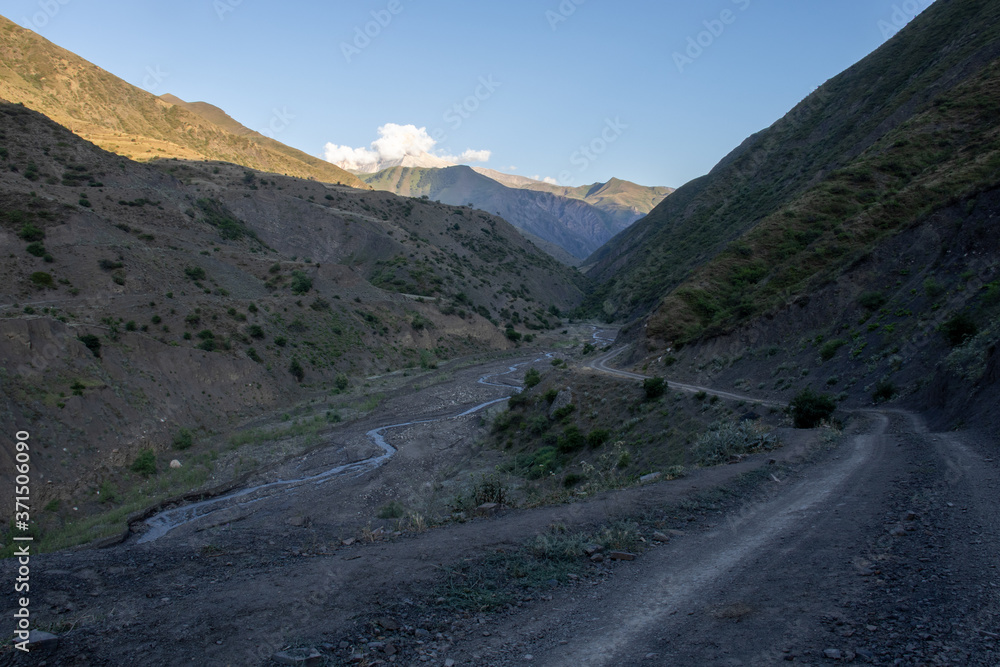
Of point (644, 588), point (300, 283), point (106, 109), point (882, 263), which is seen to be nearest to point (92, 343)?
point (300, 283)

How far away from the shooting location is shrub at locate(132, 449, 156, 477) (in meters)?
25.9

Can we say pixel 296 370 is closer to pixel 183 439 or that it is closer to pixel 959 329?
pixel 183 439

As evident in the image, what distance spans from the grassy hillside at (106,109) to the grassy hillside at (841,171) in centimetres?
8733

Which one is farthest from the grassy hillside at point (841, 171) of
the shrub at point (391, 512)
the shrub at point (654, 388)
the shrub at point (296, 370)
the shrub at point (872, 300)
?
the shrub at point (296, 370)

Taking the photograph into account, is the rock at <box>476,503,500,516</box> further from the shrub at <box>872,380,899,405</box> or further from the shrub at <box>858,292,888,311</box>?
the shrub at <box>858,292,888,311</box>

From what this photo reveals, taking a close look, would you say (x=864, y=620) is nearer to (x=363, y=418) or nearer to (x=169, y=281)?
(x=363, y=418)

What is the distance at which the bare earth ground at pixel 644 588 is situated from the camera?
5480 millimetres

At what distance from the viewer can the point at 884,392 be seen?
20.3 metres

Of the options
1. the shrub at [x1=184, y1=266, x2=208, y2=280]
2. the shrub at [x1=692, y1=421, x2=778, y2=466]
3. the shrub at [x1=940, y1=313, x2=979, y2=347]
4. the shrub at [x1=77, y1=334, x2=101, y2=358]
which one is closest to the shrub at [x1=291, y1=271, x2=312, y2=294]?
the shrub at [x1=184, y1=266, x2=208, y2=280]

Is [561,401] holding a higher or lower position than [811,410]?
higher

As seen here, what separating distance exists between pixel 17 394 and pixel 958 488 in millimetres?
32280

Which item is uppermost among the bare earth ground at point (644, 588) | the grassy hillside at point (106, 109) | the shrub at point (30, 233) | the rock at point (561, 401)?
the grassy hillside at point (106, 109)

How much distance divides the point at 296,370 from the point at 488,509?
3639cm

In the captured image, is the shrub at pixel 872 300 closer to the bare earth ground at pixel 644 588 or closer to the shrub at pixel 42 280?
the bare earth ground at pixel 644 588
